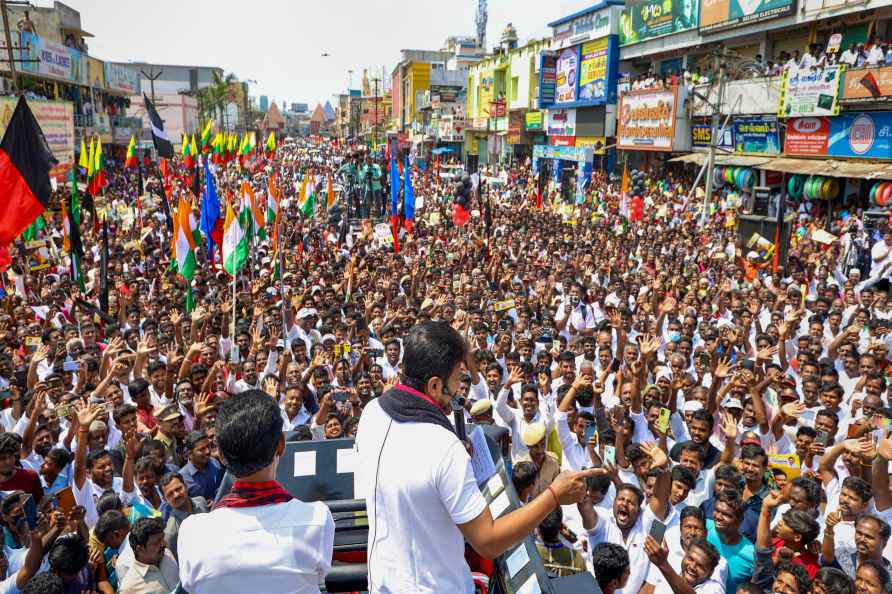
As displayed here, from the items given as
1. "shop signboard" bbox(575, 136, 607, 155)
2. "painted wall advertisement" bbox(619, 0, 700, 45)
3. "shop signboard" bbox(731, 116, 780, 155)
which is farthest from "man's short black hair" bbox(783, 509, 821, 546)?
"shop signboard" bbox(575, 136, 607, 155)

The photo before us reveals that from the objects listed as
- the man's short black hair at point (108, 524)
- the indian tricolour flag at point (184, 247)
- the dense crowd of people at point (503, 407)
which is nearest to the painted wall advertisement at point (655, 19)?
the dense crowd of people at point (503, 407)

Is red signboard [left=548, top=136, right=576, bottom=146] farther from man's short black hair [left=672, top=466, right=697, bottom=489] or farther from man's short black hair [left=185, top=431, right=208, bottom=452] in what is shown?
man's short black hair [left=185, top=431, right=208, bottom=452]

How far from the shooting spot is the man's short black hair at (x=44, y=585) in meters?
3.18

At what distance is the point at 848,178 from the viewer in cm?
1875

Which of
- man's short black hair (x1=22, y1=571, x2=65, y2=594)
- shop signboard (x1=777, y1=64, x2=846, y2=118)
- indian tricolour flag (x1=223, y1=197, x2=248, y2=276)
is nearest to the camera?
man's short black hair (x1=22, y1=571, x2=65, y2=594)

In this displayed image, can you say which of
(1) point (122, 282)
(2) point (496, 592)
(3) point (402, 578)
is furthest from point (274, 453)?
(1) point (122, 282)

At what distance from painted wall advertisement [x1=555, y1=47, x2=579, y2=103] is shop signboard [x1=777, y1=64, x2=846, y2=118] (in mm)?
15558

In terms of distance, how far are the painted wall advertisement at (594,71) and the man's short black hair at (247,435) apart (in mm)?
32112

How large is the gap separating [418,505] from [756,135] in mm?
23577

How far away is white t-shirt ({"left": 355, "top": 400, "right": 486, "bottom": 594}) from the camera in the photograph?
202 cm

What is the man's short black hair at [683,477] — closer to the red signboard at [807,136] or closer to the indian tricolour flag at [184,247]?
the indian tricolour flag at [184,247]

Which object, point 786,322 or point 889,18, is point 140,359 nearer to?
point 786,322

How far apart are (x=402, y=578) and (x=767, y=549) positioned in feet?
8.26

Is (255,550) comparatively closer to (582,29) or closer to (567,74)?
(582,29)
